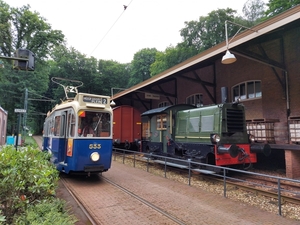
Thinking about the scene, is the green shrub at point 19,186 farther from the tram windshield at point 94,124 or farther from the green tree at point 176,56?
the green tree at point 176,56

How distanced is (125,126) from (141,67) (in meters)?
29.9

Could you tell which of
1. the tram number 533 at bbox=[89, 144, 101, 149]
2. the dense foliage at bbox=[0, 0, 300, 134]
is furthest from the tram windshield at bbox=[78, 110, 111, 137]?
the dense foliage at bbox=[0, 0, 300, 134]

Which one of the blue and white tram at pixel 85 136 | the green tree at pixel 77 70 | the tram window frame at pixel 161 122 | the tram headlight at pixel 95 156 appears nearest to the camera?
the blue and white tram at pixel 85 136

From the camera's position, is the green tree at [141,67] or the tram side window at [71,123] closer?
the tram side window at [71,123]

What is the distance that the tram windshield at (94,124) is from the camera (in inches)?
294

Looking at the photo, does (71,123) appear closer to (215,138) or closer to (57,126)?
(57,126)

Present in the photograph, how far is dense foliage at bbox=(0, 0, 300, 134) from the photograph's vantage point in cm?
2691

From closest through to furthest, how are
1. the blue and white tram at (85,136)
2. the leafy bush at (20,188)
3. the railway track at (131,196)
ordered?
the leafy bush at (20,188) → the railway track at (131,196) → the blue and white tram at (85,136)

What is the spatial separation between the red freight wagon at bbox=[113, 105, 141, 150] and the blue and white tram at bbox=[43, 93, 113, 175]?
8.72 m

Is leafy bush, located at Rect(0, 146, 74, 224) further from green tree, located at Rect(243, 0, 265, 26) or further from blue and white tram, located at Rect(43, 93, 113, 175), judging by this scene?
green tree, located at Rect(243, 0, 265, 26)

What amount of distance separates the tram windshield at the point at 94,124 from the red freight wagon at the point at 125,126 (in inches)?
347

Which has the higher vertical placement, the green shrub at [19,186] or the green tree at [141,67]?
the green tree at [141,67]

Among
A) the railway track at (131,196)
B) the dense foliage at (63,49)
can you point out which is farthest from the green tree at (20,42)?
the railway track at (131,196)

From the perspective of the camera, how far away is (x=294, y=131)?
860 centimetres
